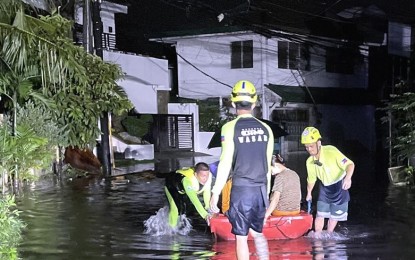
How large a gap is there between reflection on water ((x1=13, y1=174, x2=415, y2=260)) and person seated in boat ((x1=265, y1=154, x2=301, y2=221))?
0.49m

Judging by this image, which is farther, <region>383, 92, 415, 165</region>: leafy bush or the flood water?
<region>383, 92, 415, 165</region>: leafy bush

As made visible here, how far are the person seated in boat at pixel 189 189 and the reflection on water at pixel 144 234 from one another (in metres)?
0.48

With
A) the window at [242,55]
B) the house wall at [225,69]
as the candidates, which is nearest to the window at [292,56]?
the house wall at [225,69]

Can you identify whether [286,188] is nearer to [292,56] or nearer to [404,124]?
[404,124]

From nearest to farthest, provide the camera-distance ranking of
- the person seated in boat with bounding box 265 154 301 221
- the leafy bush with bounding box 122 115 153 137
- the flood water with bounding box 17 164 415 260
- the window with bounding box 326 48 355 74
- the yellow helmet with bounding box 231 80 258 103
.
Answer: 1. the yellow helmet with bounding box 231 80 258 103
2. the flood water with bounding box 17 164 415 260
3. the person seated in boat with bounding box 265 154 301 221
4. the leafy bush with bounding box 122 115 153 137
5. the window with bounding box 326 48 355 74

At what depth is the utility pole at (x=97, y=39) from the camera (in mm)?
19250

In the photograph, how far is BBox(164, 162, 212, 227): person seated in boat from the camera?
8375mm

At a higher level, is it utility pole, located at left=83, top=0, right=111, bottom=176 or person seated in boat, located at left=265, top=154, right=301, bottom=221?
utility pole, located at left=83, top=0, right=111, bottom=176

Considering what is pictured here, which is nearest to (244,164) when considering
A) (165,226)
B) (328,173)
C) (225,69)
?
(328,173)

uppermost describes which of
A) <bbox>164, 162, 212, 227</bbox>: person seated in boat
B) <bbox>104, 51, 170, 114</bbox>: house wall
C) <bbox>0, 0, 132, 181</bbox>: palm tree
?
<bbox>104, 51, 170, 114</bbox>: house wall

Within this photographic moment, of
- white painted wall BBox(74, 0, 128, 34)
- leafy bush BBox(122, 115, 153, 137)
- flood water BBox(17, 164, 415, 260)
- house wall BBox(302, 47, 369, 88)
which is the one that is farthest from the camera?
house wall BBox(302, 47, 369, 88)

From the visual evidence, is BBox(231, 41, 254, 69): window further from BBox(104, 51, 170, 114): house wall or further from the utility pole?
the utility pole

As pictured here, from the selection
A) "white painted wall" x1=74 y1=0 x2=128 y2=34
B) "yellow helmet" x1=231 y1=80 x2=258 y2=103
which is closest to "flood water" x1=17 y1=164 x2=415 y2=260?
"yellow helmet" x1=231 y1=80 x2=258 y2=103

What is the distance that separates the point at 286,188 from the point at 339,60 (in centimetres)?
2839
